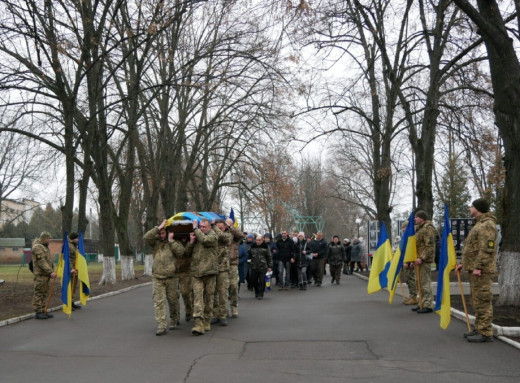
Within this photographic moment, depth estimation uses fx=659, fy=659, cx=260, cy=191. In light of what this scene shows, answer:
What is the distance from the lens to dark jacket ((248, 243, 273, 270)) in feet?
55.7

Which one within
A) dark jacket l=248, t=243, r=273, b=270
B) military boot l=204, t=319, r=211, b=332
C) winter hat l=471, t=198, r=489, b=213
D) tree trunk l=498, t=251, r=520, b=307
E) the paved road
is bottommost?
the paved road

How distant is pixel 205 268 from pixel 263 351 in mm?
2442

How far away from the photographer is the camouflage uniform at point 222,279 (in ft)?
38.0

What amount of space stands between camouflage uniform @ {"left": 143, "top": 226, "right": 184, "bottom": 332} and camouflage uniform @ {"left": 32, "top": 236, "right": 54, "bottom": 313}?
3.46m

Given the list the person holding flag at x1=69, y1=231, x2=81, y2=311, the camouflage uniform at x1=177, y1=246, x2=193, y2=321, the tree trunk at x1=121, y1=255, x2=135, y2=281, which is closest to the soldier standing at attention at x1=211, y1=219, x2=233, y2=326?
the camouflage uniform at x1=177, y1=246, x2=193, y2=321

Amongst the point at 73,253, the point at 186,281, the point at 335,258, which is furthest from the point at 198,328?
the point at 335,258

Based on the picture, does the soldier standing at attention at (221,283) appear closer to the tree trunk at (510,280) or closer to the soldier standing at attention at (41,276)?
the soldier standing at attention at (41,276)

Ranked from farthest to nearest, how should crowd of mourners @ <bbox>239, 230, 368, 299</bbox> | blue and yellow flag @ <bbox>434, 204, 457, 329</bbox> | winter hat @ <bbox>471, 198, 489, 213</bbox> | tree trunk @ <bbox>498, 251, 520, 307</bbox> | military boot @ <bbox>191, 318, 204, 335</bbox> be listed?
crowd of mourners @ <bbox>239, 230, 368, 299</bbox> < tree trunk @ <bbox>498, 251, 520, 307</bbox> < military boot @ <bbox>191, 318, 204, 335</bbox> < blue and yellow flag @ <bbox>434, 204, 457, 329</bbox> < winter hat @ <bbox>471, 198, 489, 213</bbox>

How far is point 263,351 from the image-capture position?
8.55m

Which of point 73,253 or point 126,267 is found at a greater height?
point 73,253

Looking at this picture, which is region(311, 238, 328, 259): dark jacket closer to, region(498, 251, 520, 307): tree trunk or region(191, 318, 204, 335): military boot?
region(498, 251, 520, 307): tree trunk

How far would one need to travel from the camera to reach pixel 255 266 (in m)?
17.1

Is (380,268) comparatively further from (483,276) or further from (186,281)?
(483,276)

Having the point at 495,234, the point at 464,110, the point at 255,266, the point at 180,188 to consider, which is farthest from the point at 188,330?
the point at 180,188
